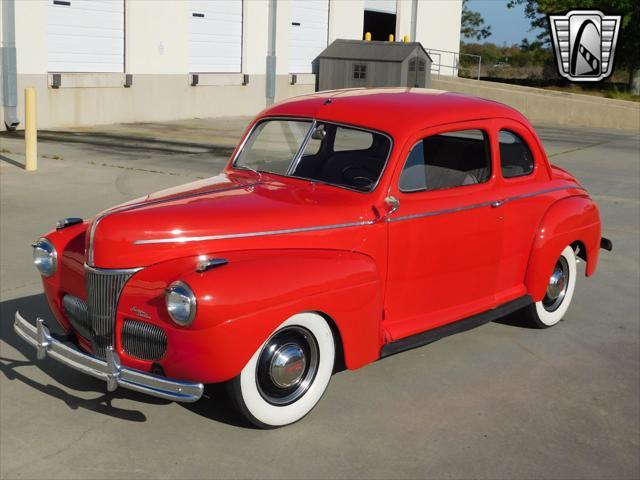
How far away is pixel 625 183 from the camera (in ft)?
44.4

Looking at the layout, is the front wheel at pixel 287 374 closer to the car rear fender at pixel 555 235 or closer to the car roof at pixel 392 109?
the car roof at pixel 392 109

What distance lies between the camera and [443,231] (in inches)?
207

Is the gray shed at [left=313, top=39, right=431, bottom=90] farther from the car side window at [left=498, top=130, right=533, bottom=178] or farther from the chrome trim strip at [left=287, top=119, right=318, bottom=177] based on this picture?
the chrome trim strip at [left=287, top=119, right=318, bottom=177]

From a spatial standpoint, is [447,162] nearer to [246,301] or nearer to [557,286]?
[557,286]

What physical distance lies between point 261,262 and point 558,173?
120 inches

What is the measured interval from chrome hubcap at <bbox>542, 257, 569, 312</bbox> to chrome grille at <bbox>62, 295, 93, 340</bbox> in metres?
3.38

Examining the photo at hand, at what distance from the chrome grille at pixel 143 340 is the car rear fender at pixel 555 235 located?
9.32 ft

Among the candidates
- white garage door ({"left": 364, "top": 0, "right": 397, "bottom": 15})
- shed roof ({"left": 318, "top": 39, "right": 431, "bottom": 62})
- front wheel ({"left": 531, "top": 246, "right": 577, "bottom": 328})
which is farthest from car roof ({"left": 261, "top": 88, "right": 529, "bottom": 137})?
white garage door ({"left": 364, "top": 0, "right": 397, "bottom": 15})

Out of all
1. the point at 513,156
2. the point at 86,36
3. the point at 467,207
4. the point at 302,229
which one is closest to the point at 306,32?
the point at 86,36

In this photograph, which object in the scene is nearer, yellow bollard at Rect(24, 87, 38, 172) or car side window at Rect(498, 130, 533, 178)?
car side window at Rect(498, 130, 533, 178)

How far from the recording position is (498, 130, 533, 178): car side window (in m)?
5.86

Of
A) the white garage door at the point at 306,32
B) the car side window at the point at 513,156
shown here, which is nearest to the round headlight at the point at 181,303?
the car side window at the point at 513,156

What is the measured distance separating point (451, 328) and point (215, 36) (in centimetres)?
1849

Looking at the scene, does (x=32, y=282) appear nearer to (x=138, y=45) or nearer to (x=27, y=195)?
(x=27, y=195)
